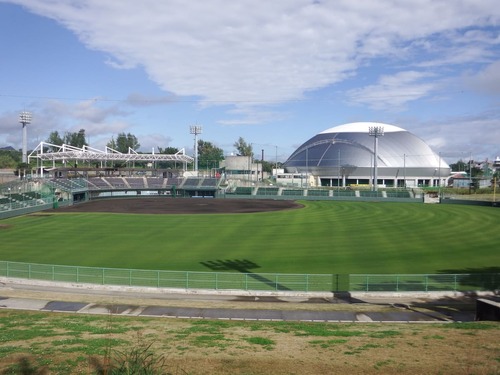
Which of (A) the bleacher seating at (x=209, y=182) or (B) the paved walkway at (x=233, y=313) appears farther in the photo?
(A) the bleacher seating at (x=209, y=182)

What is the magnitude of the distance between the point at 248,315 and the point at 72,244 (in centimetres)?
2499

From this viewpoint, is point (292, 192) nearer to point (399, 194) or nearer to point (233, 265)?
point (399, 194)

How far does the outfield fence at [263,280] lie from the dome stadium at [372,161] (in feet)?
368

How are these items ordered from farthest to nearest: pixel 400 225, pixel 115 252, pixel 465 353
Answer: pixel 400 225, pixel 115 252, pixel 465 353

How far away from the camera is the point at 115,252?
3541 cm

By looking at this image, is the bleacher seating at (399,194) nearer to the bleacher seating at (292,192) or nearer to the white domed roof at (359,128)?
the bleacher seating at (292,192)

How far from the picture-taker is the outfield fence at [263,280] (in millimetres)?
23156

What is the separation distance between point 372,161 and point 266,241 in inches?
4127

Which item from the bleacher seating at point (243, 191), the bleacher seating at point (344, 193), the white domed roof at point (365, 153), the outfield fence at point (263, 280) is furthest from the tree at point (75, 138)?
the outfield fence at point (263, 280)

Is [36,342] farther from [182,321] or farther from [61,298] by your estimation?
[61,298]

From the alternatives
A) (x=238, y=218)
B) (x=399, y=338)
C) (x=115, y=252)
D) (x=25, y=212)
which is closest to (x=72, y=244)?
(x=115, y=252)

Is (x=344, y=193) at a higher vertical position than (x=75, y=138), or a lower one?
lower

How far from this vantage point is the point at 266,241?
Answer: 132ft

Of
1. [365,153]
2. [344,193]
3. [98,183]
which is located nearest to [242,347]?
[344,193]
